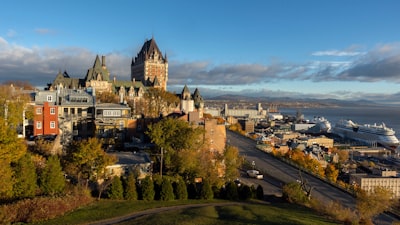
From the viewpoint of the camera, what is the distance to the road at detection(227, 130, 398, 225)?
109ft

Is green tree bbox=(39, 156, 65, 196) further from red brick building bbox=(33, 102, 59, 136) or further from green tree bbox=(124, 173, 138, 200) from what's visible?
red brick building bbox=(33, 102, 59, 136)

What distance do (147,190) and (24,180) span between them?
26.7 ft

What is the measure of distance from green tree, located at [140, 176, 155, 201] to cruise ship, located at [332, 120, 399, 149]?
103705mm

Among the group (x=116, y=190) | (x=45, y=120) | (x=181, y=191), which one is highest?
(x=45, y=120)

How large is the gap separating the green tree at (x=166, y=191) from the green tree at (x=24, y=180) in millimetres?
8563

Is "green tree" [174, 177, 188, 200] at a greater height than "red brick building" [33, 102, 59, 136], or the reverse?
"red brick building" [33, 102, 59, 136]

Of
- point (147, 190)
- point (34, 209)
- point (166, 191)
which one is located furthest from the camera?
point (166, 191)

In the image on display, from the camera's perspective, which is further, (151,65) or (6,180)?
(151,65)

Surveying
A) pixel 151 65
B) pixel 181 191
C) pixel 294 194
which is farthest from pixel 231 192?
pixel 151 65

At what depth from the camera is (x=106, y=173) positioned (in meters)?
26.7

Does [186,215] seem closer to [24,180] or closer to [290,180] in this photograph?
[24,180]

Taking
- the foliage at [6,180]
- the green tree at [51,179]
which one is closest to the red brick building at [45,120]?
the green tree at [51,179]

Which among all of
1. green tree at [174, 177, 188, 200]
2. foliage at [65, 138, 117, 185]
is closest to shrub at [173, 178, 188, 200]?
green tree at [174, 177, 188, 200]

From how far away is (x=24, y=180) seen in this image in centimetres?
2155
